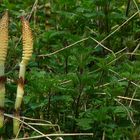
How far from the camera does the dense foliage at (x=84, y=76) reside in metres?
2.17

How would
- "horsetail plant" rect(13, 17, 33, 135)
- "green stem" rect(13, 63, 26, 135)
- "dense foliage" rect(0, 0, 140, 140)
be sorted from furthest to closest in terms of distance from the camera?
A: "dense foliage" rect(0, 0, 140, 140) < "green stem" rect(13, 63, 26, 135) < "horsetail plant" rect(13, 17, 33, 135)

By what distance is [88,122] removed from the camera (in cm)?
210

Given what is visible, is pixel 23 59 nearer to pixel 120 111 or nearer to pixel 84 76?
pixel 84 76

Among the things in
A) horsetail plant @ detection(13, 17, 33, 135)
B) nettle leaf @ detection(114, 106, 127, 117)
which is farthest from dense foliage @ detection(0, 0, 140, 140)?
horsetail plant @ detection(13, 17, 33, 135)

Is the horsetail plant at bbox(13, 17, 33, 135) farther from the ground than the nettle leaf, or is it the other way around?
the horsetail plant at bbox(13, 17, 33, 135)

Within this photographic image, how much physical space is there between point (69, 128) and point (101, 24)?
119cm

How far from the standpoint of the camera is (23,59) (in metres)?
1.99

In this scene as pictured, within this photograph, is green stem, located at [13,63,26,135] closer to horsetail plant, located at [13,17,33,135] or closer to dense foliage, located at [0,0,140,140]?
horsetail plant, located at [13,17,33,135]

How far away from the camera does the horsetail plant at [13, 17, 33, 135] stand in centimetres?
191

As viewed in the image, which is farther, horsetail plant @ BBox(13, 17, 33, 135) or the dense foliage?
the dense foliage

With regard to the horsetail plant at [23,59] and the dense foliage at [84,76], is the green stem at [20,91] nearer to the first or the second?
the horsetail plant at [23,59]

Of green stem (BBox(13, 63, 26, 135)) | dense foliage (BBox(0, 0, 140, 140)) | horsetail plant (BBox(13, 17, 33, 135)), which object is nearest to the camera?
horsetail plant (BBox(13, 17, 33, 135))

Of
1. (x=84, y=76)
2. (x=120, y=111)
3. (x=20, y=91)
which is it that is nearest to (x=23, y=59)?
(x=20, y=91)

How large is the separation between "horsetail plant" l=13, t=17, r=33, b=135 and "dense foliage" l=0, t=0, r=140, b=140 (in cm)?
11
